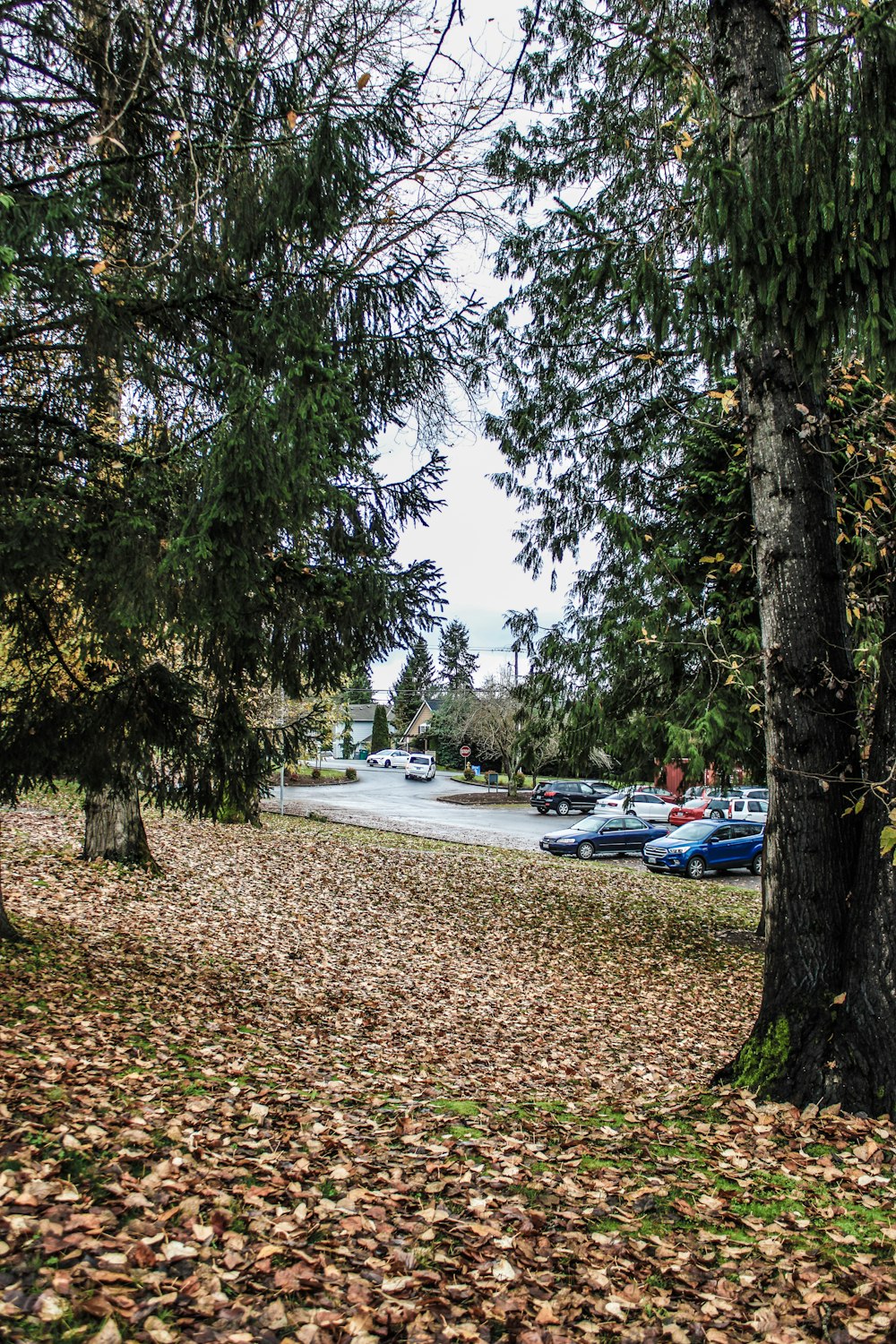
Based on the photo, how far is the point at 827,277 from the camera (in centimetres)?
372

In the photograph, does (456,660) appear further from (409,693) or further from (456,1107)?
(456,1107)

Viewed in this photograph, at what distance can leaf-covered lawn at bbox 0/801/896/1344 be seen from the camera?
2.82 m

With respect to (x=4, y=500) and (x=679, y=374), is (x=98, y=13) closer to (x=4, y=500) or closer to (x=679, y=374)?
(x=4, y=500)

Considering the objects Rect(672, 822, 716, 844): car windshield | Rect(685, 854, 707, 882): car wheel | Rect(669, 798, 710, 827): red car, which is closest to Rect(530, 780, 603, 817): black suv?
Rect(669, 798, 710, 827): red car

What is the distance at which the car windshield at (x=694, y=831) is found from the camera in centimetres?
2073

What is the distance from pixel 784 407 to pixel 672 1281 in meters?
4.73

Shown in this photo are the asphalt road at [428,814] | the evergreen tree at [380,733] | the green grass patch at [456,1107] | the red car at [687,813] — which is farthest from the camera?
the evergreen tree at [380,733]

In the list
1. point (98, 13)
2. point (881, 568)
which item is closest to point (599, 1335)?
point (881, 568)

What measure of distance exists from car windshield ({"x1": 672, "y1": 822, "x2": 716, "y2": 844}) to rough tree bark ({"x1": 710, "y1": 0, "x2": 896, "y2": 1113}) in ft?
52.2

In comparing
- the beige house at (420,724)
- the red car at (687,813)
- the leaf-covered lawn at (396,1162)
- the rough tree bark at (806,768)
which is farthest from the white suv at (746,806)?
the beige house at (420,724)

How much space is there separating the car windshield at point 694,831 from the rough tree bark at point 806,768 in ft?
52.2

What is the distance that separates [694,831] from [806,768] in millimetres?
16900

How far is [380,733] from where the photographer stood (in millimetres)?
80000

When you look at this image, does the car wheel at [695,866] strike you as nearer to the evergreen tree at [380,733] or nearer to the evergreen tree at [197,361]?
the evergreen tree at [197,361]
